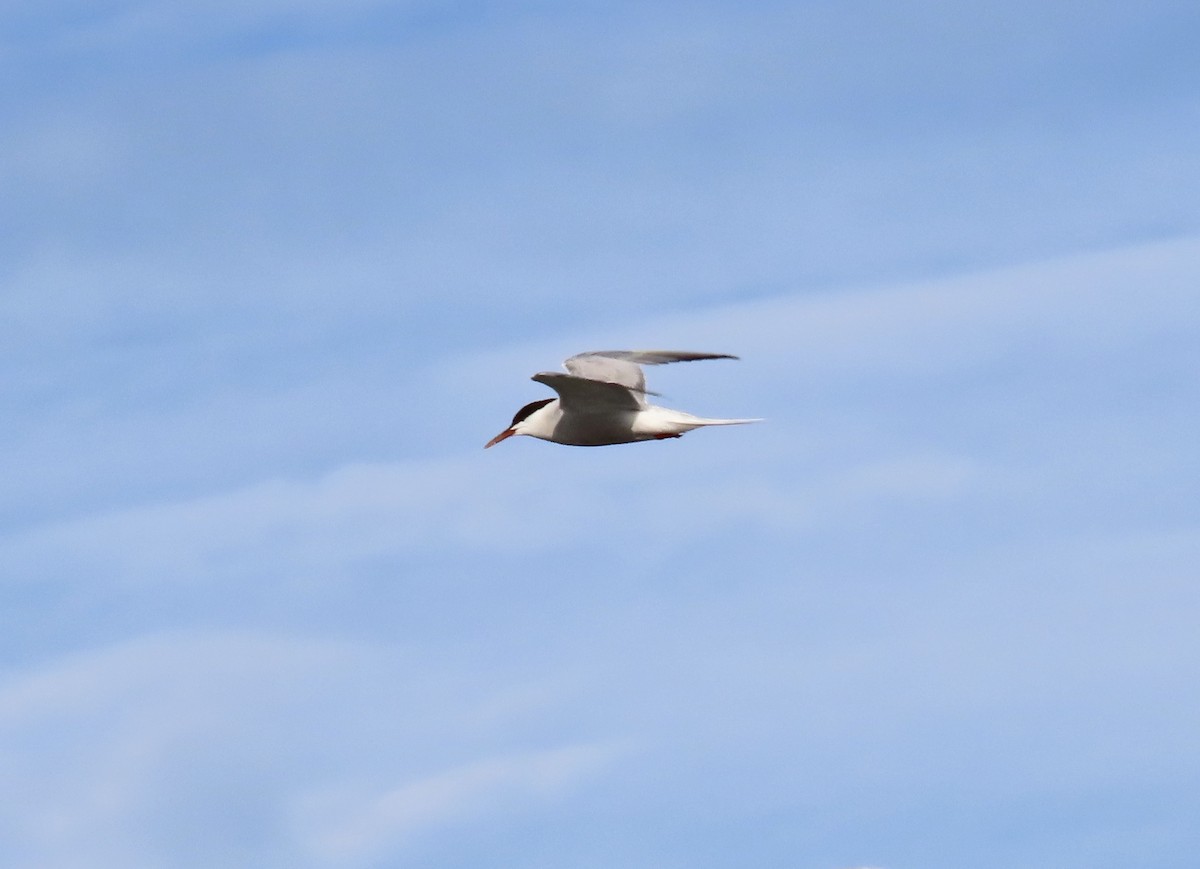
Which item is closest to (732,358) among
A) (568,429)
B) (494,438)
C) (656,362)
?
(656,362)

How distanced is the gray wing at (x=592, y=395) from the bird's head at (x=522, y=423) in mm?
1330

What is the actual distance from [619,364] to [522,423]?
296cm

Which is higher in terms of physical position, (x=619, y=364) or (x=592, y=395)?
(x=619, y=364)

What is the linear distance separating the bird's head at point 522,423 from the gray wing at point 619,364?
207 cm

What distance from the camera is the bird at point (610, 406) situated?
28847mm

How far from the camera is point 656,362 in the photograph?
28672 millimetres

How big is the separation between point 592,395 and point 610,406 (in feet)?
1.62

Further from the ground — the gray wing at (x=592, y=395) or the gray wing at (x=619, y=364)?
the gray wing at (x=619, y=364)

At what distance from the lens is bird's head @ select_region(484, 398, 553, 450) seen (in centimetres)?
3192

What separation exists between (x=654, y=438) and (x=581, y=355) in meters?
1.71

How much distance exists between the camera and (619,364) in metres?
30.0

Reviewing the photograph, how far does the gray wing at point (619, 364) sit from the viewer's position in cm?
2864

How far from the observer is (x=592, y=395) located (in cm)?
2973

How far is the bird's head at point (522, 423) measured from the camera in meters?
31.9
